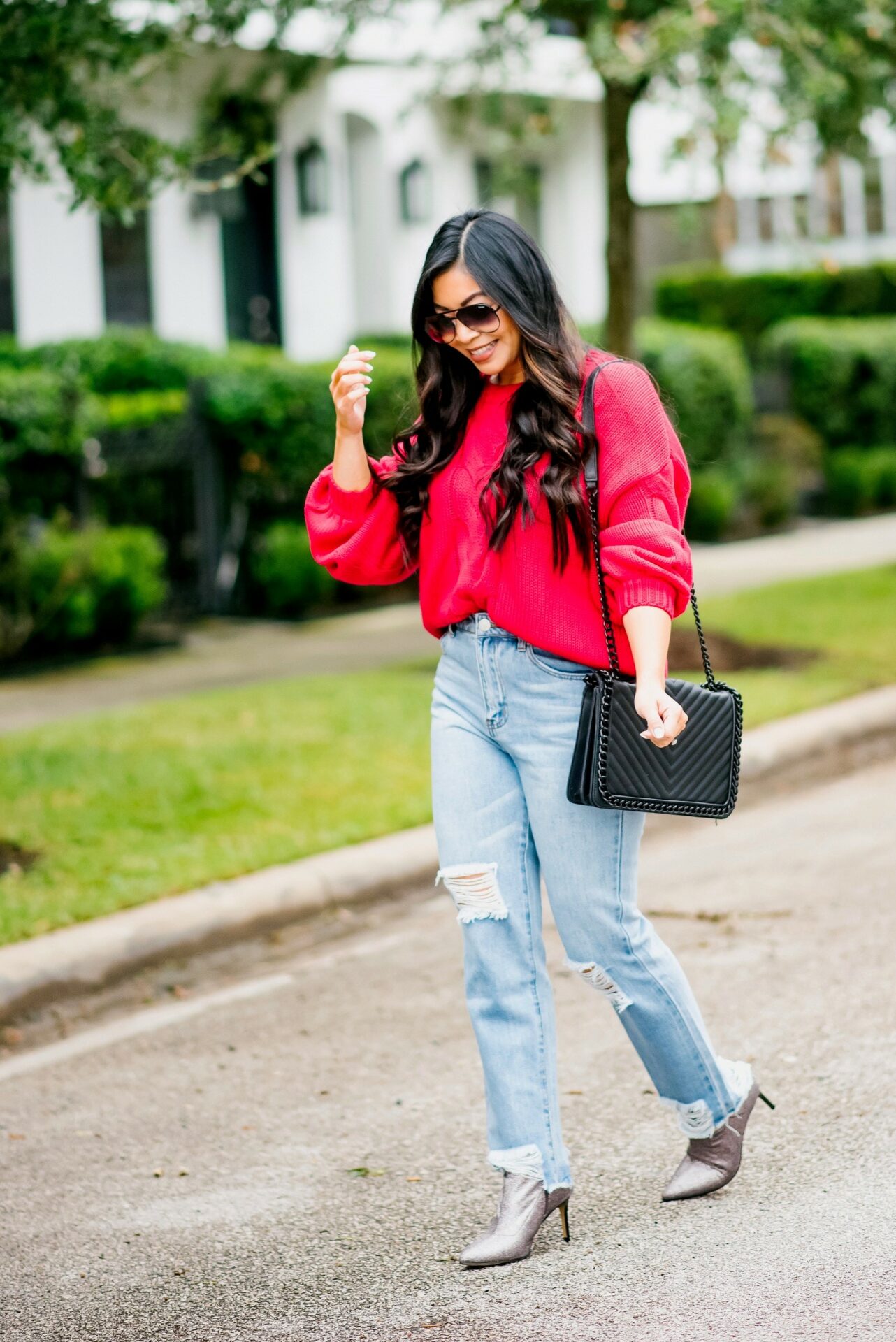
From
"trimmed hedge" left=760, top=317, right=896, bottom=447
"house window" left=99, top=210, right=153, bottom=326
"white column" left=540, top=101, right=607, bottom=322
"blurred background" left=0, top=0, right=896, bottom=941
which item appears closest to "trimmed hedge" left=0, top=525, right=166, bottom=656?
"blurred background" left=0, top=0, right=896, bottom=941

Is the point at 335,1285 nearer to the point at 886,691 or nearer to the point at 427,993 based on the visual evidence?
the point at 427,993

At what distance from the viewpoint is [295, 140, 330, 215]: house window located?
16.0 metres

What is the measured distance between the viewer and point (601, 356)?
309 cm

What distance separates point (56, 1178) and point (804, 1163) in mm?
1621

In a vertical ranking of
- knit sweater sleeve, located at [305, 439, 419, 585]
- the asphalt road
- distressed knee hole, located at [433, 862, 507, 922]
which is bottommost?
the asphalt road

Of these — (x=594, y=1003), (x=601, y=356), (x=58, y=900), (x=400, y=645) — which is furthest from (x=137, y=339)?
(x=601, y=356)

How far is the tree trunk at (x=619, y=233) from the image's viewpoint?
932cm

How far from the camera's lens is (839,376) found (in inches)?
706

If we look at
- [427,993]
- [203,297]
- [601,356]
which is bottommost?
[427,993]

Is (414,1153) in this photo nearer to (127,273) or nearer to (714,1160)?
(714,1160)

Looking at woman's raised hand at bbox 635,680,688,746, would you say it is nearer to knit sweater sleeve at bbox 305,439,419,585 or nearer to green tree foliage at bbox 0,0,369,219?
knit sweater sleeve at bbox 305,439,419,585

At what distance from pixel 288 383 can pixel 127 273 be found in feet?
13.9

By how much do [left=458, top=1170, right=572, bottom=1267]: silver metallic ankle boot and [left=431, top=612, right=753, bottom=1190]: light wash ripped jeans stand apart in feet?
0.09

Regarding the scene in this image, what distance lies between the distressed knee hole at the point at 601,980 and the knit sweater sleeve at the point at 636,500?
655mm
